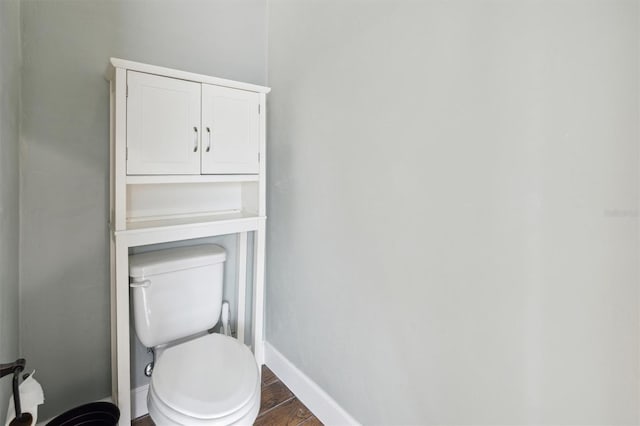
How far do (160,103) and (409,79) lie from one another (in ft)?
3.17

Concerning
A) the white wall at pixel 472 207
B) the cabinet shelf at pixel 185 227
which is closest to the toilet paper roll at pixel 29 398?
the cabinet shelf at pixel 185 227

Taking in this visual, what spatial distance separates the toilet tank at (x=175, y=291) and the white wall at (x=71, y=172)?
0.62 ft

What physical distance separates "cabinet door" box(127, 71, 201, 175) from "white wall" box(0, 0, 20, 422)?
0.34 metres

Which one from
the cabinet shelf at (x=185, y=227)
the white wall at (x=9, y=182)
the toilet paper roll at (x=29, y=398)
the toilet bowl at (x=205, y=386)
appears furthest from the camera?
the cabinet shelf at (x=185, y=227)

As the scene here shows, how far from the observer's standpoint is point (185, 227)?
1.43 m

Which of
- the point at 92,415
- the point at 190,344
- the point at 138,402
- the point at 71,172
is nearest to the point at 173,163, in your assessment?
the point at 71,172

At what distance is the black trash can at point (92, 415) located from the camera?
4.29ft

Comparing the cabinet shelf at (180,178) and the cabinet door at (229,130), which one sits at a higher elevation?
the cabinet door at (229,130)

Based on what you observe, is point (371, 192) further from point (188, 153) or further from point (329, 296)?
point (188, 153)

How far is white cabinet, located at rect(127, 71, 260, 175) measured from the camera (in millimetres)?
1280

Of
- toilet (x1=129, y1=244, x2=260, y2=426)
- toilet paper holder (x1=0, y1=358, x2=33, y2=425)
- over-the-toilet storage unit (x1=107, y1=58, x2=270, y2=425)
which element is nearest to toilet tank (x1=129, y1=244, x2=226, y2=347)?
toilet (x1=129, y1=244, x2=260, y2=426)

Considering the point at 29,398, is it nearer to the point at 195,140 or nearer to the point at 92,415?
the point at 92,415

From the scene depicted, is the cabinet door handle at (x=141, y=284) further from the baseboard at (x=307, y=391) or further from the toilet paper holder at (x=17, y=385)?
the baseboard at (x=307, y=391)

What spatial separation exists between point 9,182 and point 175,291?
73 cm
